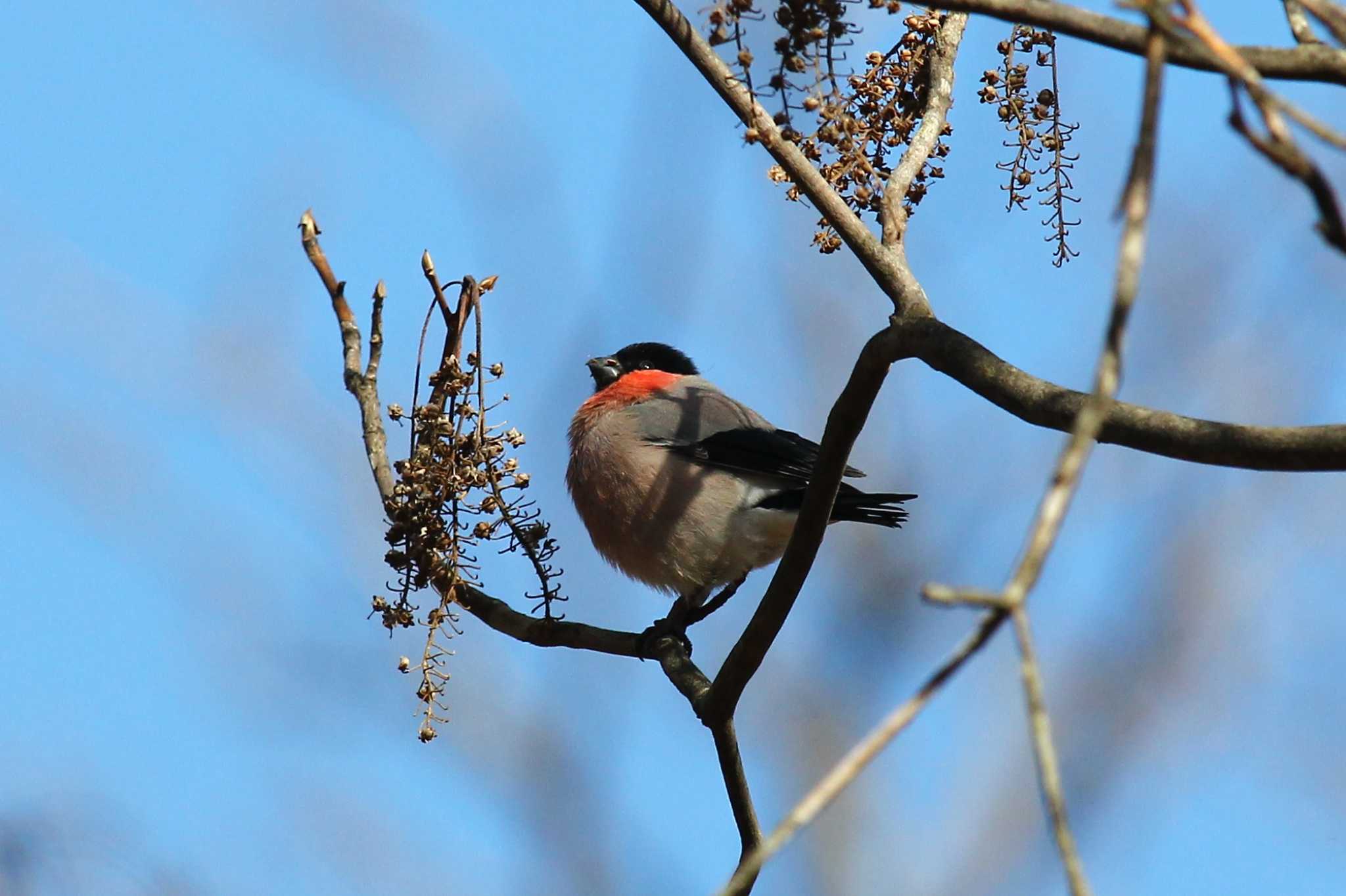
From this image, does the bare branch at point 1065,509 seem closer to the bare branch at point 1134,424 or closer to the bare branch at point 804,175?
the bare branch at point 1134,424

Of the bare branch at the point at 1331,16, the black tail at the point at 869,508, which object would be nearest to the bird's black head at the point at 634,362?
the black tail at the point at 869,508

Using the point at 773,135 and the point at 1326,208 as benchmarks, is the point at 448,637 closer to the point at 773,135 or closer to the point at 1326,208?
the point at 773,135

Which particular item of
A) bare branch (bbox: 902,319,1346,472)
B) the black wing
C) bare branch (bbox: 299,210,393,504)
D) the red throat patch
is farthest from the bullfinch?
bare branch (bbox: 902,319,1346,472)

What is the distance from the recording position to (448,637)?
3.00 metres

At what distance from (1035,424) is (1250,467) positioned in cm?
43

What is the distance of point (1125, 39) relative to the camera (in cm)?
181

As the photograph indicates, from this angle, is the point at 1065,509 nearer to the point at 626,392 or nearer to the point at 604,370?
the point at 626,392

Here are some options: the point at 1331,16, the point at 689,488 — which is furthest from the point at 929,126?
the point at 1331,16

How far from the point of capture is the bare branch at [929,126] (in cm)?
294

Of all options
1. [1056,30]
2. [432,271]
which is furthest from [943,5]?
[432,271]

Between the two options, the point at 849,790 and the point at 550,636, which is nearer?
the point at 550,636

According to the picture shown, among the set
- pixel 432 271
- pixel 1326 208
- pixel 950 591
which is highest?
pixel 432 271

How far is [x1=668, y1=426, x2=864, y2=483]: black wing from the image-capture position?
14.2 feet

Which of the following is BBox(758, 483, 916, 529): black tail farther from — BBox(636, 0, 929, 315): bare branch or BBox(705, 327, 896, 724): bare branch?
BBox(636, 0, 929, 315): bare branch
